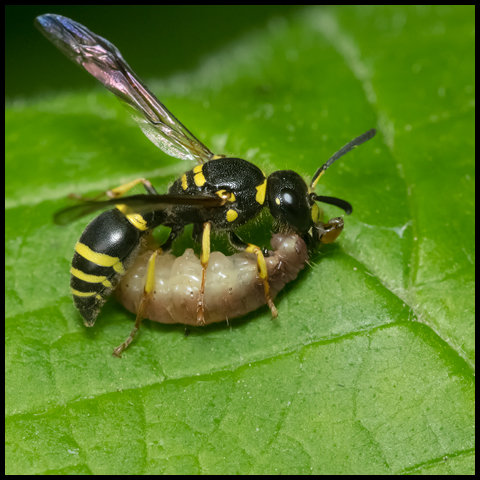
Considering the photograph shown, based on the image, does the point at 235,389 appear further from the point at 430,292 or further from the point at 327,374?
the point at 430,292

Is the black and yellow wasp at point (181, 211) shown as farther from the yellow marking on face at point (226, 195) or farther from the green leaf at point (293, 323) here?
the green leaf at point (293, 323)

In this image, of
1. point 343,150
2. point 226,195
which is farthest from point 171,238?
point 343,150

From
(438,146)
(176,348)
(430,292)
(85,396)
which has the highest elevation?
(438,146)

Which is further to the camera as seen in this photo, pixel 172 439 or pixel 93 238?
pixel 93 238

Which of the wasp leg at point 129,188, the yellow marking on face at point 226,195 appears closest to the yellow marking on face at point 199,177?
the yellow marking on face at point 226,195

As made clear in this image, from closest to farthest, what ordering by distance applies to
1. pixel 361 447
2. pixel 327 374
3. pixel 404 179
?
pixel 361 447 → pixel 327 374 → pixel 404 179

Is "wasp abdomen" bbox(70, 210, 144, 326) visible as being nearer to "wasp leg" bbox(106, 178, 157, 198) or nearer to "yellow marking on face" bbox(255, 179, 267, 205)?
"wasp leg" bbox(106, 178, 157, 198)

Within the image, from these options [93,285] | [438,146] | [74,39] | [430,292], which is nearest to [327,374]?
[430,292]
